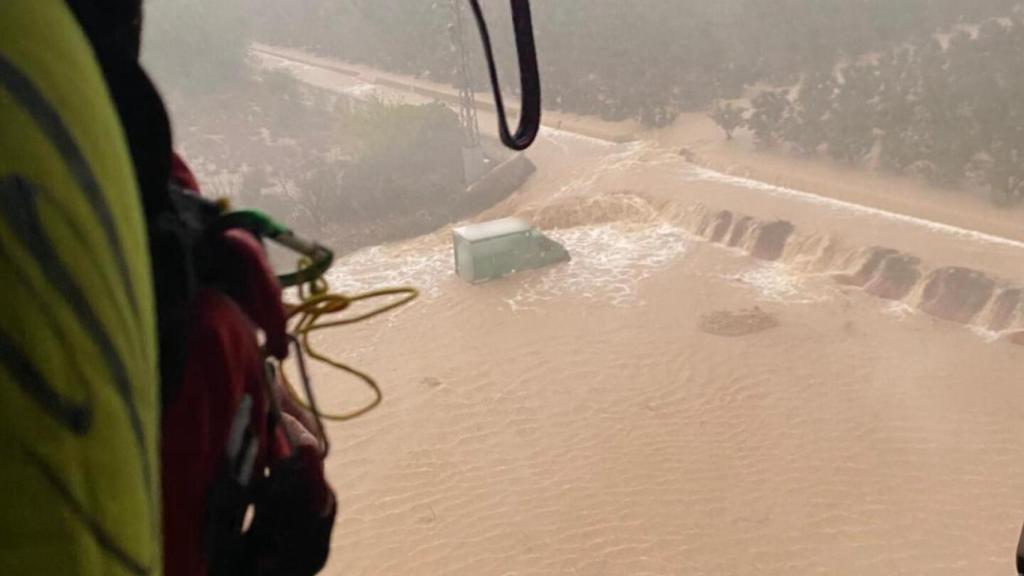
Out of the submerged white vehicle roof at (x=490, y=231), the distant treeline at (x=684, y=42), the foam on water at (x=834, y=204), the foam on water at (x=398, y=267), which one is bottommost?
the foam on water at (x=398, y=267)

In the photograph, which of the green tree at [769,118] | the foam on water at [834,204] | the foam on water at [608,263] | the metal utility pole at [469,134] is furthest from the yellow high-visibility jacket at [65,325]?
the green tree at [769,118]

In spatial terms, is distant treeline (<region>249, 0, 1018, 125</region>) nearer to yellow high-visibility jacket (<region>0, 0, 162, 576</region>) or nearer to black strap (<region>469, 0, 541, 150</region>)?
black strap (<region>469, 0, 541, 150</region>)

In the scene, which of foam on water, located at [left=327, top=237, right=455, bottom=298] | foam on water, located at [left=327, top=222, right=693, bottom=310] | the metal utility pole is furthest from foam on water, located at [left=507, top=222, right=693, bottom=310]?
the metal utility pole

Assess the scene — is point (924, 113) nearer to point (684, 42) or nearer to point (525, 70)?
point (684, 42)

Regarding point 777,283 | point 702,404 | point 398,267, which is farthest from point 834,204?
point 398,267

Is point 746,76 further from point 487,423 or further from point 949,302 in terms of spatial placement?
point 487,423

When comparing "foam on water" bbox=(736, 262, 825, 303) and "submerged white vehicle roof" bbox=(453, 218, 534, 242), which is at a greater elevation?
"submerged white vehicle roof" bbox=(453, 218, 534, 242)

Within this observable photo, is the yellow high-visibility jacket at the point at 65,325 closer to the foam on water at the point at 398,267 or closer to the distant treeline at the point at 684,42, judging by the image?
the foam on water at the point at 398,267
